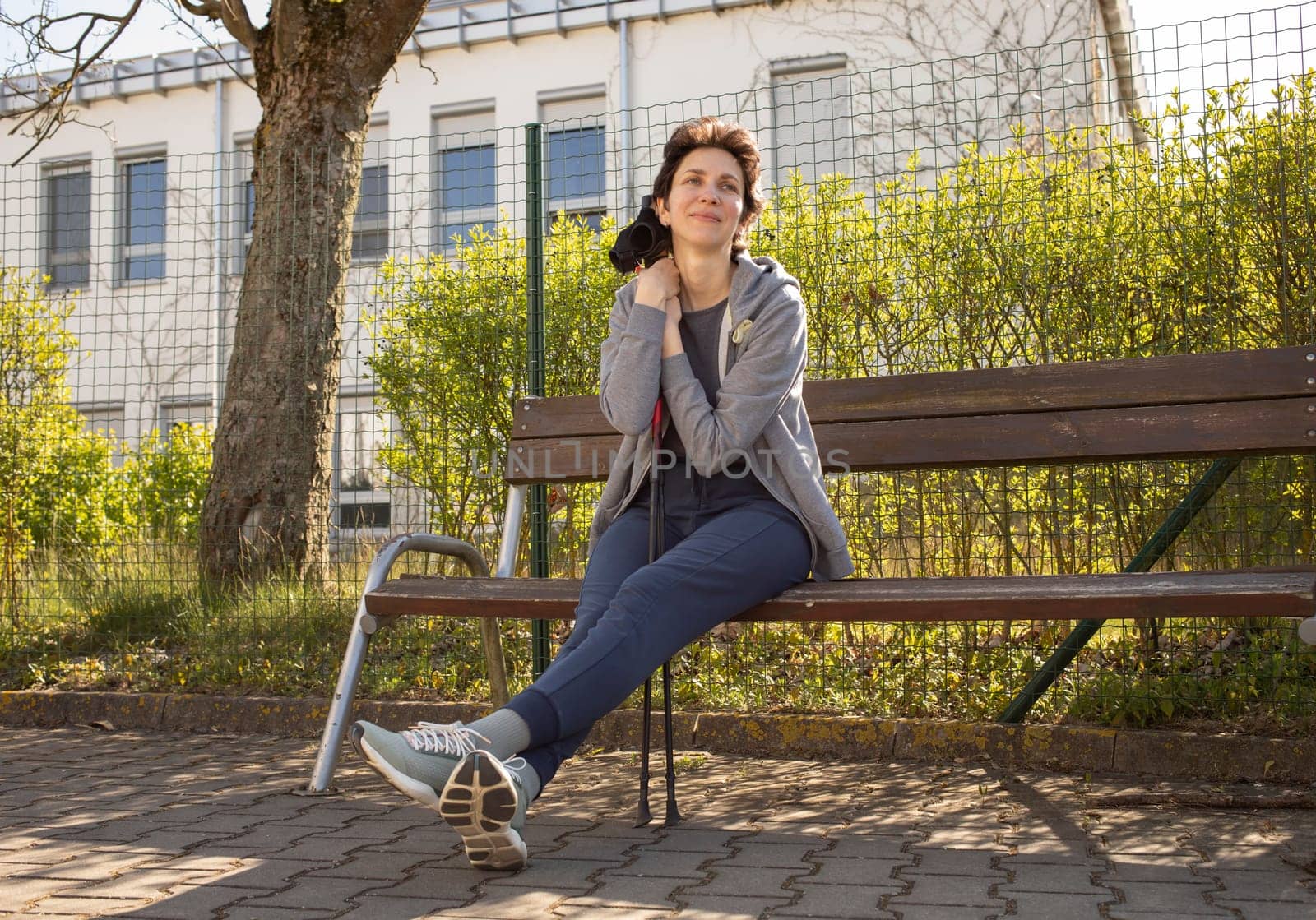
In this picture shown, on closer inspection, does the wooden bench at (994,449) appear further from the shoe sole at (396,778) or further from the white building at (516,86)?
the white building at (516,86)

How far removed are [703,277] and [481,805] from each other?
1.58 metres

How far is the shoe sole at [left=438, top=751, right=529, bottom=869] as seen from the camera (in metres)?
2.39

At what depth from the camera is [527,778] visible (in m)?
2.54

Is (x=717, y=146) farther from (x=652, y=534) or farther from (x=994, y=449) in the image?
(x=994, y=449)

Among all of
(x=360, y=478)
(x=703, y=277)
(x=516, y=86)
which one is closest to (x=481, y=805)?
(x=703, y=277)

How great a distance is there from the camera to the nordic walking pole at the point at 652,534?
3010mm

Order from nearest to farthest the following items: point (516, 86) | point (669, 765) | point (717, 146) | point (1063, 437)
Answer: point (669, 765) → point (717, 146) → point (1063, 437) → point (516, 86)

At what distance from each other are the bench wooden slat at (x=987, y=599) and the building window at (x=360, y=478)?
245 cm

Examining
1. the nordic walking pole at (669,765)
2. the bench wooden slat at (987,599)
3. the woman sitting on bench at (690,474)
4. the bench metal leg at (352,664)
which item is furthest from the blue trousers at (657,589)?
the bench metal leg at (352,664)

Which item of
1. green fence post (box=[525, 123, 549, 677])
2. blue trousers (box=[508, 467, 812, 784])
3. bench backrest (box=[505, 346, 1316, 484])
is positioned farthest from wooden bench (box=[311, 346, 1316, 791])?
green fence post (box=[525, 123, 549, 677])

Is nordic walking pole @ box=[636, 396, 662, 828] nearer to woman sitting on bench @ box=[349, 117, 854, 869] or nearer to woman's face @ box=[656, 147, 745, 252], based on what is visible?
woman sitting on bench @ box=[349, 117, 854, 869]

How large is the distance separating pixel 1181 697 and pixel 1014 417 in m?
1.19

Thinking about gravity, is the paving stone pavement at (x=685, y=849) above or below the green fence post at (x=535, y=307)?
below

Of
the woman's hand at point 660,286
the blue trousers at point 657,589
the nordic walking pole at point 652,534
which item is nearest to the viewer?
the blue trousers at point 657,589
